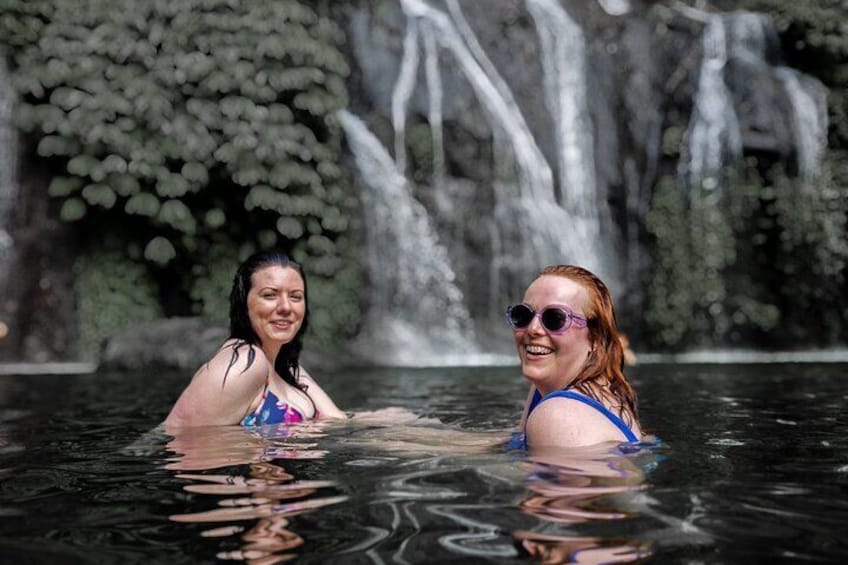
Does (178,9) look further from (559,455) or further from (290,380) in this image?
(559,455)

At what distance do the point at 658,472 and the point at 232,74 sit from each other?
12788 millimetres

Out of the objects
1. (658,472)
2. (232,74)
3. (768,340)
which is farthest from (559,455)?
(768,340)

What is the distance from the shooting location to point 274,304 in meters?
4.57

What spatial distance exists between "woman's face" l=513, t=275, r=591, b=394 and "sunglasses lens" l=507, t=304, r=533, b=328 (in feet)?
0.06

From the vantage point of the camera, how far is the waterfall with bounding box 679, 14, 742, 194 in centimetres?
1659

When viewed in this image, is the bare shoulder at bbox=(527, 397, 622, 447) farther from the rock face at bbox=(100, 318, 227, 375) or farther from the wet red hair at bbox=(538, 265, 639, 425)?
the rock face at bbox=(100, 318, 227, 375)

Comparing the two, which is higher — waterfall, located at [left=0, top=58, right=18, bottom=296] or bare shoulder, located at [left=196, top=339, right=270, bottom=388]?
waterfall, located at [left=0, top=58, right=18, bottom=296]

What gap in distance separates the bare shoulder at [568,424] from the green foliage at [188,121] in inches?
466

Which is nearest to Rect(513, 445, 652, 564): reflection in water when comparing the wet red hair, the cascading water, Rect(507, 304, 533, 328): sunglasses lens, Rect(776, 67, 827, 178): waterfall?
the wet red hair

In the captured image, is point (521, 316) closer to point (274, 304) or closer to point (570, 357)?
point (570, 357)

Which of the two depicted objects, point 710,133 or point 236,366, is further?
point 710,133

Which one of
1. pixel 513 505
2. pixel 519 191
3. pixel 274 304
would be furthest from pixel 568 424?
pixel 519 191

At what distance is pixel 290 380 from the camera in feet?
16.7

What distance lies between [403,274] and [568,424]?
493 inches
